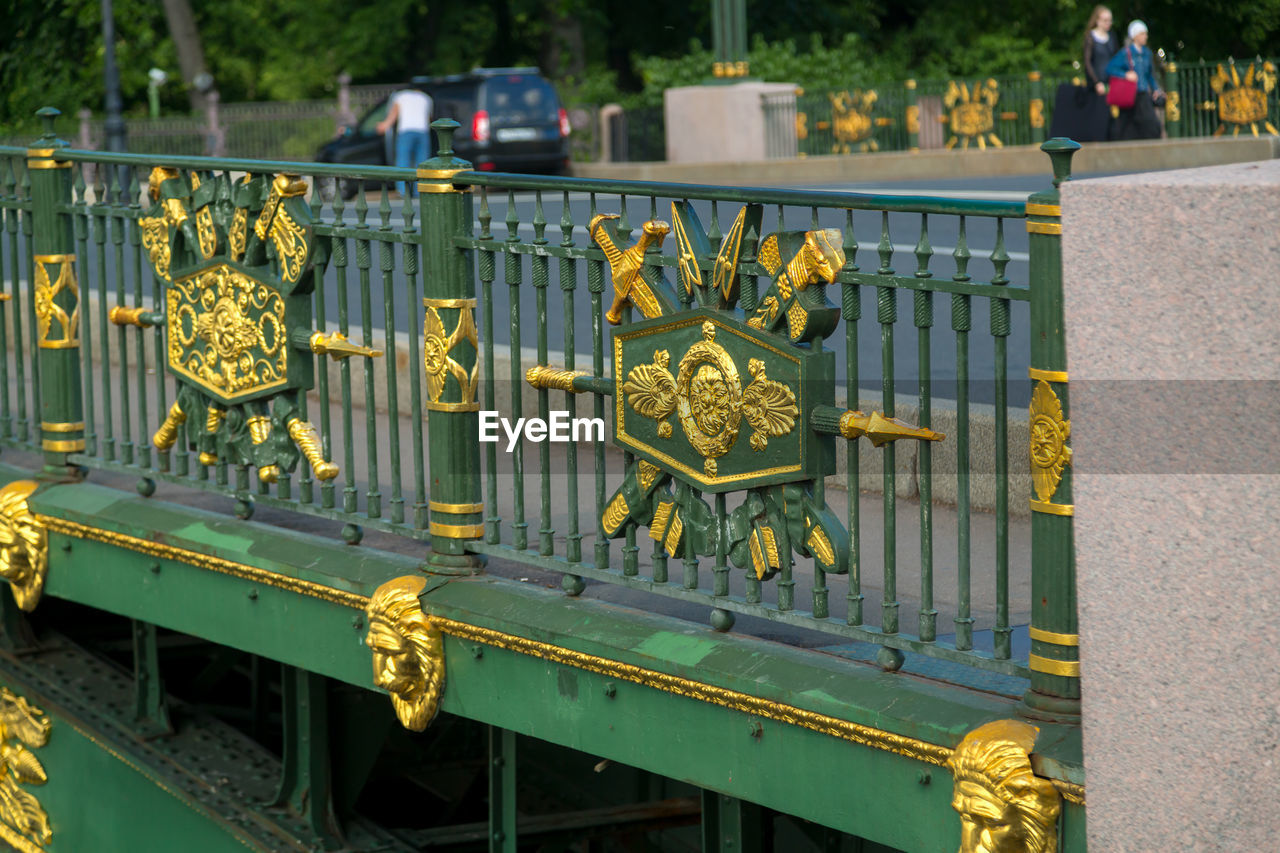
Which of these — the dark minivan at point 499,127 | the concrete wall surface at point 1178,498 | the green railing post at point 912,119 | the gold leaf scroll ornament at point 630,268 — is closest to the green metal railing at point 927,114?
the green railing post at point 912,119

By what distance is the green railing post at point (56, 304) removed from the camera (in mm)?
6312

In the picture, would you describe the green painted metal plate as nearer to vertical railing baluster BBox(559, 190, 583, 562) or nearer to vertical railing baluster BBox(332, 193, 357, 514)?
vertical railing baluster BBox(559, 190, 583, 562)

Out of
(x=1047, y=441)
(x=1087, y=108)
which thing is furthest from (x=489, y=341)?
(x=1087, y=108)

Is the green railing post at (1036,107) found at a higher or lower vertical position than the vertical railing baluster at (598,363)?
higher

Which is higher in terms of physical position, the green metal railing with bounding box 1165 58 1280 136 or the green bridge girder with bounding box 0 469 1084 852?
the green metal railing with bounding box 1165 58 1280 136

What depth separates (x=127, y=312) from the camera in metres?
6.00

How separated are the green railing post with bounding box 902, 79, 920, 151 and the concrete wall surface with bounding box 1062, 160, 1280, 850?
71.4 feet

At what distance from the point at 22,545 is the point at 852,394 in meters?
3.65

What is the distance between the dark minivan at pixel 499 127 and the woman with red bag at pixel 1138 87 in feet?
27.0

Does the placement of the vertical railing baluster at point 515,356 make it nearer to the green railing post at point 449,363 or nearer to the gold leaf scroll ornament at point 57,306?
the green railing post at point 449,363

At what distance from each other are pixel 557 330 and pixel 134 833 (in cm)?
370

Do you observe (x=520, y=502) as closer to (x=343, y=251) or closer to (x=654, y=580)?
(x=654, y=580)

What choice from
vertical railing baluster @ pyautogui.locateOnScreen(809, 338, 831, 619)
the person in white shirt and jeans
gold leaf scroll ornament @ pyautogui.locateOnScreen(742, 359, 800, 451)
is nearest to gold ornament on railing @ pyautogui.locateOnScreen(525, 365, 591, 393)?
gold leaf scroll ornament @ pyautogui.locateOnScreen(742, 359, 800, 451)

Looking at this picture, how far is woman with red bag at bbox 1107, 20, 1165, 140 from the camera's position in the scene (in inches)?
788
